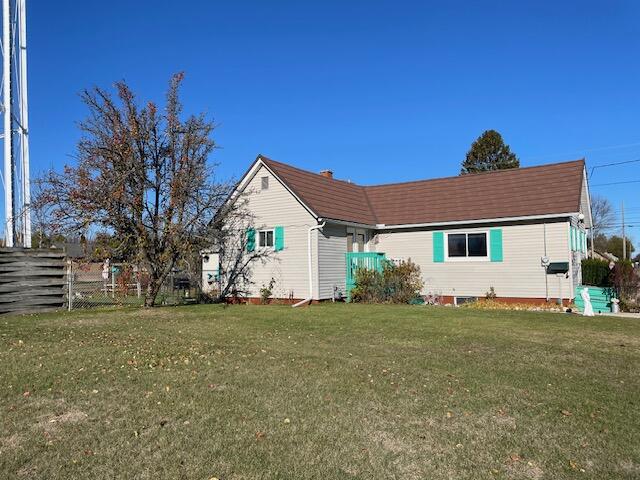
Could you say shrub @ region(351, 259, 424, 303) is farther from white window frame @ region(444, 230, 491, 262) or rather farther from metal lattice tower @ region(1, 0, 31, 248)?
metal lattice tower @ region(1, 0, 31, 248)

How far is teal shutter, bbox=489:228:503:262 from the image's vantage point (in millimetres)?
17375

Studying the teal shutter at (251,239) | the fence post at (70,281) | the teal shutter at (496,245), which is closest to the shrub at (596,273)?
the teal shutter at (496,245)

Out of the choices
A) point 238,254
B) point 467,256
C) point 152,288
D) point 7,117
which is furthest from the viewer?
point 238,254

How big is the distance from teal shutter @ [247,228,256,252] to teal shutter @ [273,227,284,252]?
3.39 feet

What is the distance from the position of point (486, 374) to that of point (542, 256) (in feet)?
37.4

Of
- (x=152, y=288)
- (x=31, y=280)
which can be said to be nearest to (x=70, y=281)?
(x=31, y=280)

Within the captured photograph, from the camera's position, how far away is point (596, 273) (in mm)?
18250

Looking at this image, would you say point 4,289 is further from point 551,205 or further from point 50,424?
point 551,205

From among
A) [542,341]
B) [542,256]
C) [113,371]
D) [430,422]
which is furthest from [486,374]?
[542,256]

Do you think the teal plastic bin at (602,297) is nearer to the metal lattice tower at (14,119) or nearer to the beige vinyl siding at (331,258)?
the beige vinyl siding at (331,258)

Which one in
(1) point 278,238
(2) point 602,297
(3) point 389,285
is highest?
(1) point 278,238

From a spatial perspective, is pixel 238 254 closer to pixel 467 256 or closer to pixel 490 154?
pixel 467 256

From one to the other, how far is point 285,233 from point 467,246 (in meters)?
6.60

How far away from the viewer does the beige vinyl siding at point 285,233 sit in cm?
1781
